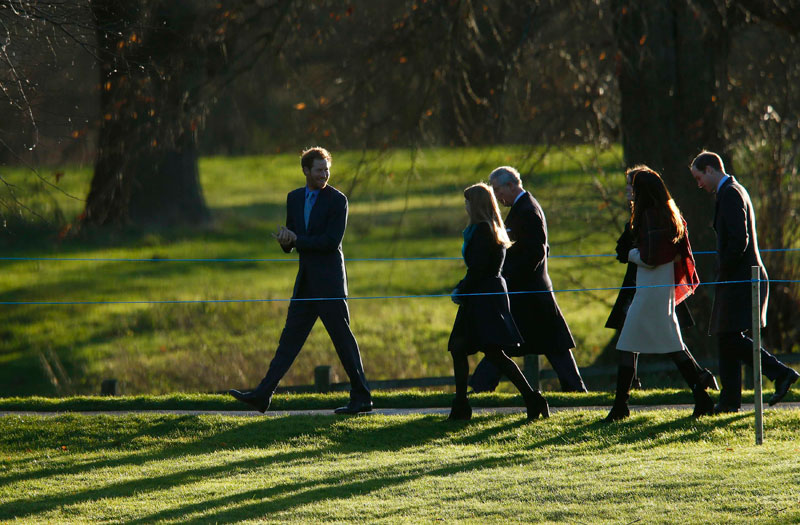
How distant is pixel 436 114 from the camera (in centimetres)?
1480

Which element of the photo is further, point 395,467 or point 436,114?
point 436,114

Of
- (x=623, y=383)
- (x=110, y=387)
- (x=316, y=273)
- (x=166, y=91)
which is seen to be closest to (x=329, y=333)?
(x=316, y=273)

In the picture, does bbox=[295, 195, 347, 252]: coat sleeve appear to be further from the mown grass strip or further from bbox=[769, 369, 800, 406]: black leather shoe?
bbox=[769, 369, 800, 406]: black leather shoe

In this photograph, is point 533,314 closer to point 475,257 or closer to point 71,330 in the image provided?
point 475,257

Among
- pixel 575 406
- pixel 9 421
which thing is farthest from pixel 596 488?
pixel 9 421

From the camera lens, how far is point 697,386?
8664mm

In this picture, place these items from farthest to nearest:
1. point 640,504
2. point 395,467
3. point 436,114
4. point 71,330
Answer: point 71,330
point 436,114
point 395,467
point 640,504

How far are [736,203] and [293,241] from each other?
129 inches

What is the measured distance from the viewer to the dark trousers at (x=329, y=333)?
9039 millimetres

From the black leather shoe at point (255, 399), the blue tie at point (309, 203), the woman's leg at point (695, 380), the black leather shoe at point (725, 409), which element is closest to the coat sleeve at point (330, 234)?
the blue tie at point (309, 203)

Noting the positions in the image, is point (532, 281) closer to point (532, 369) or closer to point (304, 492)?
point (532, 369)

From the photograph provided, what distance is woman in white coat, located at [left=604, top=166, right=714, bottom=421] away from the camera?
27.4 ft

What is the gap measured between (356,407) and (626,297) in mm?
2426

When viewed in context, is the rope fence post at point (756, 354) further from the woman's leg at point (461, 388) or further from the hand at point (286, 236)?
the hand at point (286, 236)
